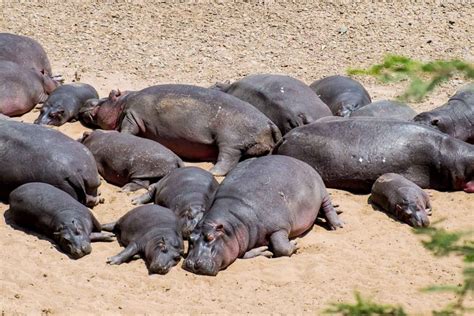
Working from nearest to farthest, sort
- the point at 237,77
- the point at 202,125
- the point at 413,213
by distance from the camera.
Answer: the point at 413,213 → the point at 202,125 → the point at 237,77

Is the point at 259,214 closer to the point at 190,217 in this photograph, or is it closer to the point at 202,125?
the point at 190,217

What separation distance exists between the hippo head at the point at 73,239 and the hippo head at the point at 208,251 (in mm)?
817

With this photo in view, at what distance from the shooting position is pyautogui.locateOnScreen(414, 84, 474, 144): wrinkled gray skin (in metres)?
10.4

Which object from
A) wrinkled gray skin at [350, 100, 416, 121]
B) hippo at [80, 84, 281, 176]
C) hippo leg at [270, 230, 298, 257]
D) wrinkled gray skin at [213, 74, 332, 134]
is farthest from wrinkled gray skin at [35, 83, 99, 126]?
hippo leg at [270, 230, 298, 257]

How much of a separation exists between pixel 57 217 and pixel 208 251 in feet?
4.19

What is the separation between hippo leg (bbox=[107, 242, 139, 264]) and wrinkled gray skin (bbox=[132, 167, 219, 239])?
0.50 metres

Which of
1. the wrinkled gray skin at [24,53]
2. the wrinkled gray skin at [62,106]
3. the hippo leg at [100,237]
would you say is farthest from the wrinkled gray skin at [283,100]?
the hippo leg at [100,237]

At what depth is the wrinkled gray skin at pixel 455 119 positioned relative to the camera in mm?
10383

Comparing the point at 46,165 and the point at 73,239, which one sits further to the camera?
the point at 46,165

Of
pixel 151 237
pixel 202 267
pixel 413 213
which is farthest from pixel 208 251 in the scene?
pixel 413 213

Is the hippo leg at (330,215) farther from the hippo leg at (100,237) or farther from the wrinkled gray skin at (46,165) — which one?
the wrinkled gray skin at (46,165)

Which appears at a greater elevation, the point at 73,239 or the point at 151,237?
the point at 151,237

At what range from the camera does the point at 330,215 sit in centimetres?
848

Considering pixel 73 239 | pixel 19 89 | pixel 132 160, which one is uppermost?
pixel 73 239
